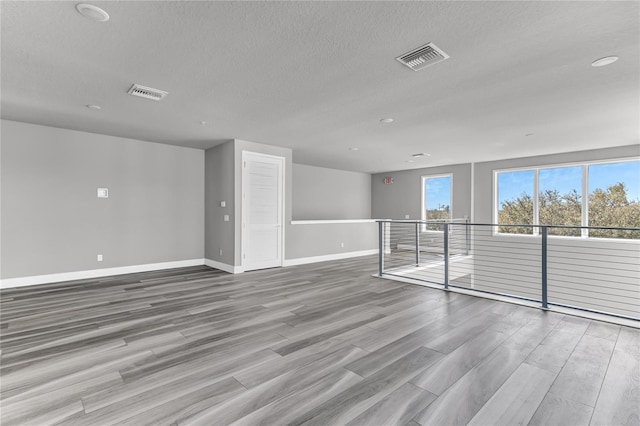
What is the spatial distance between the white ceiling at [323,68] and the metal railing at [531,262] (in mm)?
1655

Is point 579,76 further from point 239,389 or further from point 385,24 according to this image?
point 239,389

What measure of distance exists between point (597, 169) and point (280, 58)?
289 inches

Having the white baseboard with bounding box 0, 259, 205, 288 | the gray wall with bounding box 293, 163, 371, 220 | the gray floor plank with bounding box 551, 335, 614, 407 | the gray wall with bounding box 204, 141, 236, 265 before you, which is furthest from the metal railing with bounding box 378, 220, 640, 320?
the white baseboard with bounding box 0, 259, 205, 288

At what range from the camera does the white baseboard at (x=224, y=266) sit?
556 centimetres

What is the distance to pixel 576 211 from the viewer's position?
668 centimetres

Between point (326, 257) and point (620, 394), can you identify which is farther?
point (326, 257)

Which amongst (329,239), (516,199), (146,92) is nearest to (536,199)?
(516,199)

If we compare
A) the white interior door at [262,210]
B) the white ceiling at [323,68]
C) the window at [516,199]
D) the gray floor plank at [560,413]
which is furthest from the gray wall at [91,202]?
the window at [516,199]

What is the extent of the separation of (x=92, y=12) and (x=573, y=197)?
8.66 m

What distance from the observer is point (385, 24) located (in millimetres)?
2182

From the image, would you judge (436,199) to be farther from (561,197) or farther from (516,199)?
(561,197)

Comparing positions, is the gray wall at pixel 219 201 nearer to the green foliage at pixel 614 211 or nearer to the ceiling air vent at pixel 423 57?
the ceiling air vent at pixel 423 57

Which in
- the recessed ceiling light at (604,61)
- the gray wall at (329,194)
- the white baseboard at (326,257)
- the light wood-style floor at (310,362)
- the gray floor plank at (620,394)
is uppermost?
the recessed ceiling light at (604,61)

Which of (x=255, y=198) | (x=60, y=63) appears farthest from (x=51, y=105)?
(x=255, y=198)
